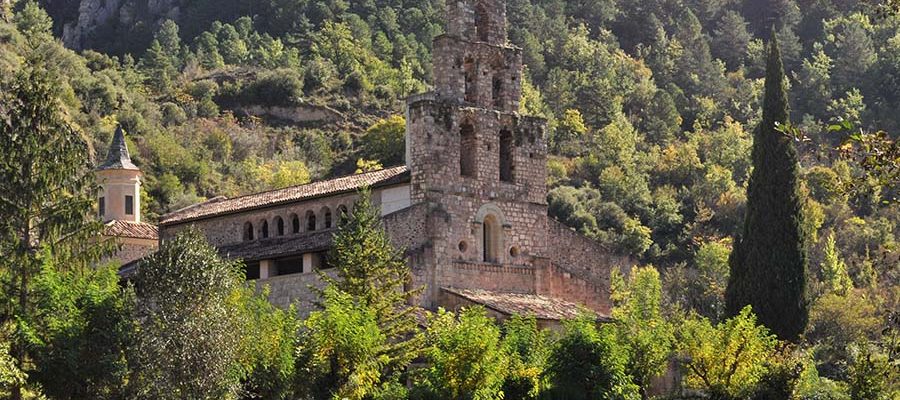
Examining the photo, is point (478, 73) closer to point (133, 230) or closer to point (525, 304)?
point (525, 304)

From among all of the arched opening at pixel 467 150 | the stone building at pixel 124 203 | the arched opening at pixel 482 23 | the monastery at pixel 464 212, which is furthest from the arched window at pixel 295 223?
the arched opening at pixel 482 23

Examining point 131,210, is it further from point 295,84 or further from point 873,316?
point 295,84

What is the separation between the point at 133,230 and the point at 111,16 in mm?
99119

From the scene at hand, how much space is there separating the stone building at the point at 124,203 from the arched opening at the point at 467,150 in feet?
55.1

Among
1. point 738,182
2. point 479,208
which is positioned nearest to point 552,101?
point 738,182

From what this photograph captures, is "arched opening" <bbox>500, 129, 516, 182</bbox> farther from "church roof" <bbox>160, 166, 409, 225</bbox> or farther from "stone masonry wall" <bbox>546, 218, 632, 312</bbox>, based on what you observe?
"church roof" <bbox>160, 166, 409, 225</bbox>

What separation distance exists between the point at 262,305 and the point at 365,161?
6385cm

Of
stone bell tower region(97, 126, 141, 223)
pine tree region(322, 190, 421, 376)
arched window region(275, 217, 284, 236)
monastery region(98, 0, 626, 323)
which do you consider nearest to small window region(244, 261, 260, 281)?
monastery region(98, 0, 626, 323)

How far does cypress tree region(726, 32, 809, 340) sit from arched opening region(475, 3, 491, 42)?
1093 cm

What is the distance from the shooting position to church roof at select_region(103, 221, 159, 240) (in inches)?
2576

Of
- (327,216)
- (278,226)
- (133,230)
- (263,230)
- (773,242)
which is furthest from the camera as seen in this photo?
(133,230)

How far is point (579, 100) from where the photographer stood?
138m

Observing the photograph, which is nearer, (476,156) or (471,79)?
(476,156)

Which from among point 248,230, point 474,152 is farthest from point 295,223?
point 474,152
